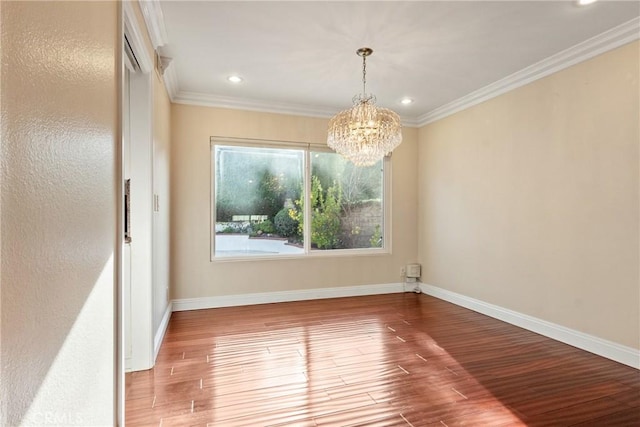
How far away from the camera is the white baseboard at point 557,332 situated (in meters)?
2.65

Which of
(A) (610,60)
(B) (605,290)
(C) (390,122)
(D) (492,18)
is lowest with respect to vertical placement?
(B) (605,290)

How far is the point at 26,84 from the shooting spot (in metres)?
0.81

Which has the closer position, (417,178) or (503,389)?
(503,389)

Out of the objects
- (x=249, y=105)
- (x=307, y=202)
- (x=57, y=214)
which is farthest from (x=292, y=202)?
(x=57, y=214)

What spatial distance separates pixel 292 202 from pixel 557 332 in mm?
3243

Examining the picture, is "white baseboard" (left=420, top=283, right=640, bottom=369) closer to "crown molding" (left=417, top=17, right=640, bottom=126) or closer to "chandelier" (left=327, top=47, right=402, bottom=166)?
"chandelier" (left=327, top=47, right=402, bottom=166)

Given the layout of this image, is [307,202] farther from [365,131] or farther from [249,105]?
[365,131]

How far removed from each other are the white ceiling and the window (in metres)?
0.86

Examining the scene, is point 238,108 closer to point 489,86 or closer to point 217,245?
point 217,245

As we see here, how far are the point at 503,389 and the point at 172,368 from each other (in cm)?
236

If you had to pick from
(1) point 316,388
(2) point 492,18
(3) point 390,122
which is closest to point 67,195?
(1) point 316,388

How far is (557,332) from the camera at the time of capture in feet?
10.4

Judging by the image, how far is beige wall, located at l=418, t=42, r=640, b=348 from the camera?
2.69 meters

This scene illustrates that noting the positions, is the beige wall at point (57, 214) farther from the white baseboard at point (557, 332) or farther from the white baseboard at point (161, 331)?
the white baseboard at point (557, 332)
